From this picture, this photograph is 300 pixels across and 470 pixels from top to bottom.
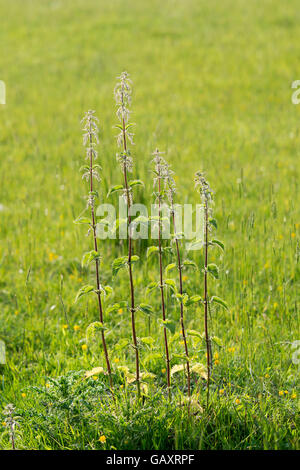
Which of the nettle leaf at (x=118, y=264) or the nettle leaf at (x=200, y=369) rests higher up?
the nettle leaf at (x=118, y=264)

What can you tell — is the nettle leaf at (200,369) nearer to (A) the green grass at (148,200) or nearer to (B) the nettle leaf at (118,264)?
(A) the green grass at (148,200)

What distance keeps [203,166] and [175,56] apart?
17.7ft

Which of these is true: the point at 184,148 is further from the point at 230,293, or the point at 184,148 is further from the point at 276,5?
the point at 276,5

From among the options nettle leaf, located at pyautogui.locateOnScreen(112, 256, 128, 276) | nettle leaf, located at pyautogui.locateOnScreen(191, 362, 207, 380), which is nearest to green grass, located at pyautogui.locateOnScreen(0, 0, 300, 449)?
nettle leaf, located at pyautogui.locateOnScreen(191, 362, 207, 380)

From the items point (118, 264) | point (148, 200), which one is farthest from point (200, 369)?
point (148, 200)

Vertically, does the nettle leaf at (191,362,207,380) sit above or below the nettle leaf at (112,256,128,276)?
below

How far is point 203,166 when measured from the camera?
5.11 metres

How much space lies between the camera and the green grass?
7.50 ft

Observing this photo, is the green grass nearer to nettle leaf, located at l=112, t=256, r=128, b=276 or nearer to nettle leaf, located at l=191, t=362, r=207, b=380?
nettle leaf, located at l=191, t=362, r=207, b=380

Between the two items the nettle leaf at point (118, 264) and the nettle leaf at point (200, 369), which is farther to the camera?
the nettle leaf at point (200, 369)

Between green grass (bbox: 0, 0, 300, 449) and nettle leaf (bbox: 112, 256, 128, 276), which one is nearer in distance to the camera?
nettle leaf (bbox: 112, 256, 128, 276)

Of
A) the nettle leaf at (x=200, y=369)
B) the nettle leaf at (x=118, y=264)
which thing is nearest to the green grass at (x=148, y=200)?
the nettle leaf at (x=200, y=369)

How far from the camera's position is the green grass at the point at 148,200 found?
2.29m

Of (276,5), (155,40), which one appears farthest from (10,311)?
(276,5)
